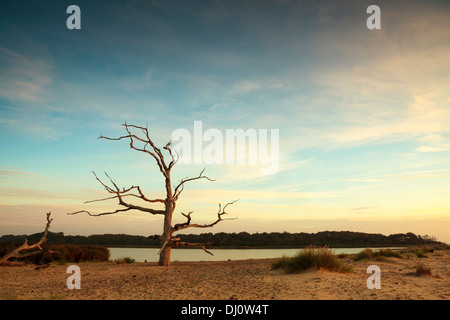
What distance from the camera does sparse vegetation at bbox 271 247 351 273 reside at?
10.9 meters

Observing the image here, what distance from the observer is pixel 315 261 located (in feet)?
35.9

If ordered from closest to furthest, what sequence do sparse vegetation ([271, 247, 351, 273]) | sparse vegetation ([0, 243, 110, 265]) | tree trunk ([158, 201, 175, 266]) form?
sparse vegetation ([271, 247, 351, 273]) → tree trunk ([158, 201, 175, 266]) → sparse vegetation ([0, 243, 110, 265])

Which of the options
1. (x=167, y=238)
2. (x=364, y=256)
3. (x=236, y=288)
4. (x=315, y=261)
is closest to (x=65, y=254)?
(x=167, y=238)

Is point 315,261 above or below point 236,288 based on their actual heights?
above

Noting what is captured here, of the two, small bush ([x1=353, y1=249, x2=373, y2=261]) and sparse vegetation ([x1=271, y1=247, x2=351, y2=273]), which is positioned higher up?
sparse vegetation ([x1=271, y1=247, x2=351, y2=273])

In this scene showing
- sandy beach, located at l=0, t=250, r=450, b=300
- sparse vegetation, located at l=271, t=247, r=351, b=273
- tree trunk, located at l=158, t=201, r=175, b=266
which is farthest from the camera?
tree trunk, located at l=158, t=201, r=175, b=266

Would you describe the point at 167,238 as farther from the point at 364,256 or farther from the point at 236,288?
the point at 364,256

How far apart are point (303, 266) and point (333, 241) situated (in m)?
47.5

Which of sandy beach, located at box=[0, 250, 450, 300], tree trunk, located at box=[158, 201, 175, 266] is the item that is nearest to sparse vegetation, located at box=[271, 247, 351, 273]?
sandy beach, located at box=[0, 250, 450, 300]

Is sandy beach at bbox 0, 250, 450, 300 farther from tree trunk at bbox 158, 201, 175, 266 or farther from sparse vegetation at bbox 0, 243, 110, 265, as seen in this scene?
sparse vegetation at bbox 0, 243, 110, 265

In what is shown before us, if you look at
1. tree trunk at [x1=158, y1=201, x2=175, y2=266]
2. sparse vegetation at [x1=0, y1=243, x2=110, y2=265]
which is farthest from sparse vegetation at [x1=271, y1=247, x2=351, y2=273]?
sparse vegetation at [x1=0, y1=243, x2=110, y2=265]

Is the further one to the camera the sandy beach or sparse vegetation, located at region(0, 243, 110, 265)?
sparse vegetation, located at region(0, 243, 110, 265)

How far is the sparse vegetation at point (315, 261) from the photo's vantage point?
10.9 meters
